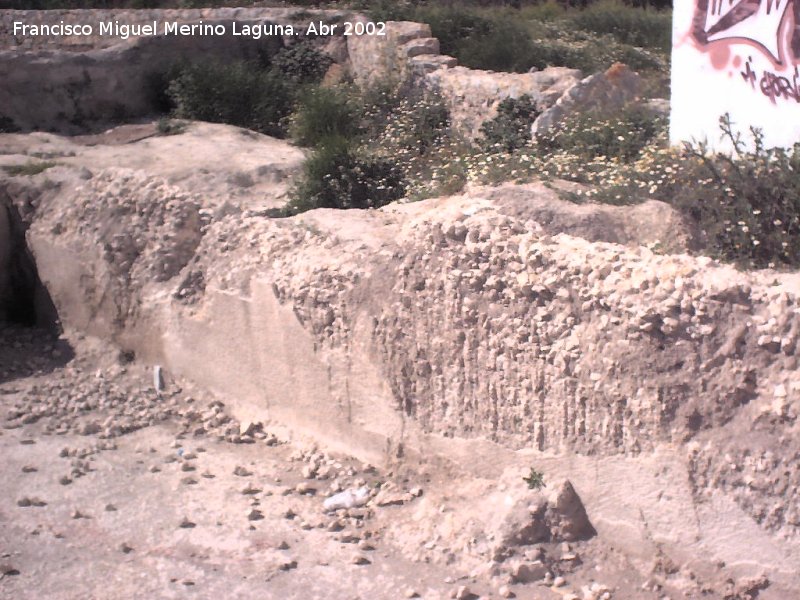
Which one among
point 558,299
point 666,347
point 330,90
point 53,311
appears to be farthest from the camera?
point 330,90

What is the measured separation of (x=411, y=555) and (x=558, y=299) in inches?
56.4

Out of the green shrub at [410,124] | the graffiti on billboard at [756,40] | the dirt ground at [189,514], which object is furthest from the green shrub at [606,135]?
the dirt ground at [189,514]

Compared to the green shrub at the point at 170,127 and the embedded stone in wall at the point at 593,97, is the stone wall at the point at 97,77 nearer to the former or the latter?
the green shrub at the point at 170,127

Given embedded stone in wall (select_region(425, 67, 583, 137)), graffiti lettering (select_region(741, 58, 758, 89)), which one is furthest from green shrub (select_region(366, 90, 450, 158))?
graffiti lettering (select_region(741, 58, 758, 89))

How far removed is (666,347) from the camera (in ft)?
14.5

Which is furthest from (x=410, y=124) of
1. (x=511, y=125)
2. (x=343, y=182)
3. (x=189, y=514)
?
(x=189, y=514)

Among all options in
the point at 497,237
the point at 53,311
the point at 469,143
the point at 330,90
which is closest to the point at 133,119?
the point at 330,90

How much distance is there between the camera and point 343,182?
6.82 metres

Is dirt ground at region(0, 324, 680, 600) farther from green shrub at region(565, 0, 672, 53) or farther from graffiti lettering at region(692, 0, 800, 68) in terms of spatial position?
green shrub at region(565, 0, 672, 53)

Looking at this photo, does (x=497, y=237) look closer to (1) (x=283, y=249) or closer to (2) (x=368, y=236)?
(2) (x=368, y=236)

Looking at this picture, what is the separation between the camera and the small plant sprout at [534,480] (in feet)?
15.7

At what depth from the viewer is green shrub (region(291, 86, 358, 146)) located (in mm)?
8508

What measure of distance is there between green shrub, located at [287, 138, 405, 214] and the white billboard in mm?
1978

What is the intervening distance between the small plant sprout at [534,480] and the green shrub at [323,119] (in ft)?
14.0
